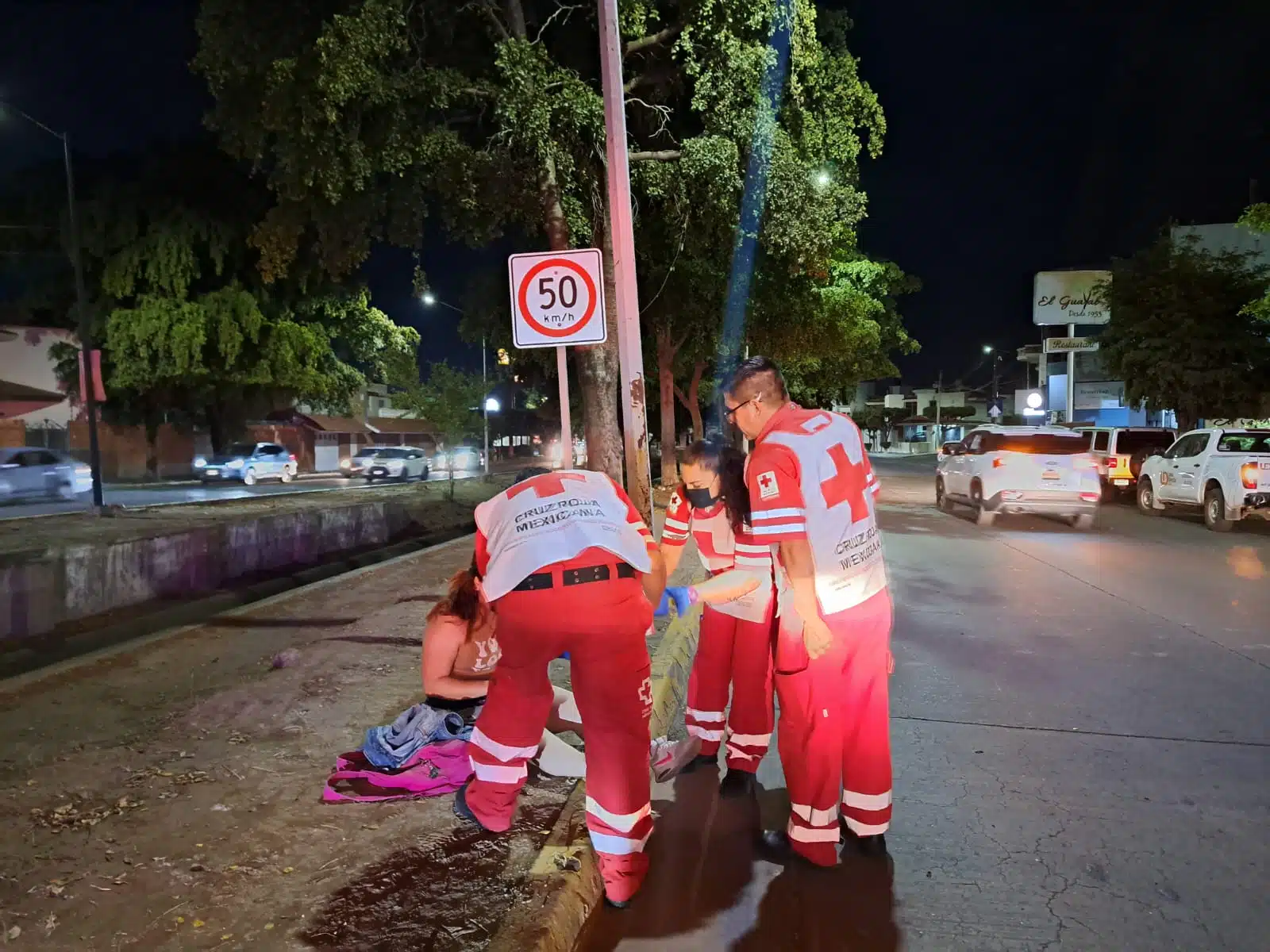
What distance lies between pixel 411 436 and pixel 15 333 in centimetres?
3170

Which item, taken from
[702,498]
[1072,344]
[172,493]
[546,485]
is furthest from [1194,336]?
[172,493]

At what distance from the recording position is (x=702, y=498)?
417 centimetres

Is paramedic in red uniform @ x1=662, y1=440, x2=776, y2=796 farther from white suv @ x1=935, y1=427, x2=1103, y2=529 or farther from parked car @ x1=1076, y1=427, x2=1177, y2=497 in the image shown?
parked car @ x1=1076, y1=427, x2=1177, y2=497

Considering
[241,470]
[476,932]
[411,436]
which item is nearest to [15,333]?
[241,470]

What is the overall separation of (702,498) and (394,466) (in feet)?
112

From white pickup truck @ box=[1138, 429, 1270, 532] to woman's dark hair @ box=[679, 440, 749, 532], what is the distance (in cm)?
1321

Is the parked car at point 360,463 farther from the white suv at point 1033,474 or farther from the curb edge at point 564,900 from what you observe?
the curb edge at point 564,900

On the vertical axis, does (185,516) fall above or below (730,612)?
below

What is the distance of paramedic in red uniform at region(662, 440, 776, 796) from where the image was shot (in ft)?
13.4

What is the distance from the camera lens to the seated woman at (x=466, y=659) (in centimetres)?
385

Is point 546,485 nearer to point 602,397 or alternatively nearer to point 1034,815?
point 1034,815

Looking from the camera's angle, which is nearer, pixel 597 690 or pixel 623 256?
pixel 597 690

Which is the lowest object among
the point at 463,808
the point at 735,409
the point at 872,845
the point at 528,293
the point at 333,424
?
the point at 872,845

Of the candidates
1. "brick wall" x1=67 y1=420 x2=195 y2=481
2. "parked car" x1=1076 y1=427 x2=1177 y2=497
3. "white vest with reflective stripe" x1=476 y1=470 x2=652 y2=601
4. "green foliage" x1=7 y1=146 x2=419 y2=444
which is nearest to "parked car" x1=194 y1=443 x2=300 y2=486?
"green foliage" x1=7 y1=146 x2=419 y2=444
